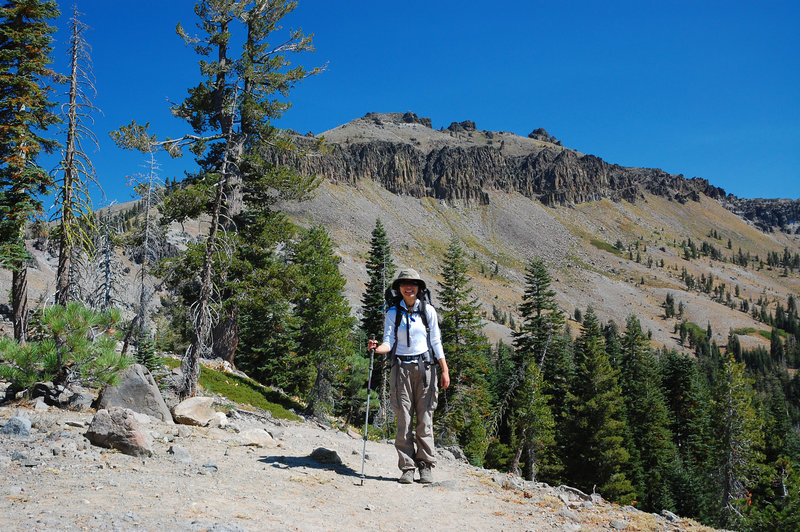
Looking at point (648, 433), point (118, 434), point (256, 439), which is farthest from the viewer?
point (648, 433)

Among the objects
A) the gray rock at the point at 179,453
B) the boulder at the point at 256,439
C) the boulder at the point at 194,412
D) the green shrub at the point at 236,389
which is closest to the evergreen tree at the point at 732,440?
the green shrub at the point at 236,389

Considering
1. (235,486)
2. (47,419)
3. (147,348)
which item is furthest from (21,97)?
(235,486)

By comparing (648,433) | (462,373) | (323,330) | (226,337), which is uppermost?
(323,330)

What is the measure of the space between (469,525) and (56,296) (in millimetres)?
11193

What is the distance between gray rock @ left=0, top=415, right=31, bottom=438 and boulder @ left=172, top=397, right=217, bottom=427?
2.97 metres

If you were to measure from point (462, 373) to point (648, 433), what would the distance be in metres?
22.2

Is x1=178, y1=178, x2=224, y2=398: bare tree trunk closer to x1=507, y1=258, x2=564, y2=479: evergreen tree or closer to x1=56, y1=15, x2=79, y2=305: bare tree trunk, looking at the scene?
x1=56, y1=15, x2=79, y2=305: bare tree trunk

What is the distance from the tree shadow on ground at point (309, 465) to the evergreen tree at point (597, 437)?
28.7 metres

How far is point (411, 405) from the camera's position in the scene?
→ 6512 millimetres

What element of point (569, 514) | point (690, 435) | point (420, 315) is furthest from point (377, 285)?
point (690, 435)

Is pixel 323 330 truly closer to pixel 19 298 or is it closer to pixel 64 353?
pixel 19 298

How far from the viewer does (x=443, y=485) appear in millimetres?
6516

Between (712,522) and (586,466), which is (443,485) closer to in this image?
(586,466)

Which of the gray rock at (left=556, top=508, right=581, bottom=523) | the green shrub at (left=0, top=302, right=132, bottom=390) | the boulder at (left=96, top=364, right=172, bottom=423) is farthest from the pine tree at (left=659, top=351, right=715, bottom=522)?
the green shrub at (left=0, top=302, right=132, bottom=390)
